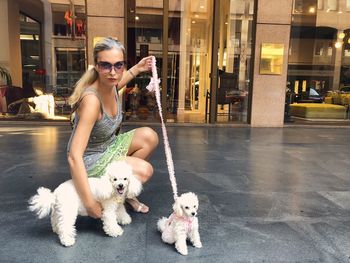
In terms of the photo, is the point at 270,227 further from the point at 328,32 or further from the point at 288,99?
the point at 328,32

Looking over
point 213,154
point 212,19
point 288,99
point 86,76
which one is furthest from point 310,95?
point 86,76

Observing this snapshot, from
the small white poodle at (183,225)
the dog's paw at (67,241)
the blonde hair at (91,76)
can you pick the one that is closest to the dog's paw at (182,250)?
the small white poodle at (183,225)

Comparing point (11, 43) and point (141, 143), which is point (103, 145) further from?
point (11, 43)

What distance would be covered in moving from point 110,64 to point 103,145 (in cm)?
67

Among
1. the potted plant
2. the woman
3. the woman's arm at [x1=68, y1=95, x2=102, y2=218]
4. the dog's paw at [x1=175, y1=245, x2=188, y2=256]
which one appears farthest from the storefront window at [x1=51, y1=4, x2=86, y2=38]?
the dog's paw at [x1=175, y1=245, x2=188, y2=256]

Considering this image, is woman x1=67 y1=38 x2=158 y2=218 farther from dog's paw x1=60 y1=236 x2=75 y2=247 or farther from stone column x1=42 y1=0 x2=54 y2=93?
stone column x1=42 y1=0 x2=54 y2=93

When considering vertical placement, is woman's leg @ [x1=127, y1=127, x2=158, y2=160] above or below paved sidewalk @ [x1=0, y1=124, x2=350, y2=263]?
above

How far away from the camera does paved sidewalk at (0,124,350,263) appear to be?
8.94 feet

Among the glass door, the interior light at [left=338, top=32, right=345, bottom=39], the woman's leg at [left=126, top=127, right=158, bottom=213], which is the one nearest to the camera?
the woman's leg at [left=126, top=127, right=158, bottom=213]

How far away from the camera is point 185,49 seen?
10305 millimetres

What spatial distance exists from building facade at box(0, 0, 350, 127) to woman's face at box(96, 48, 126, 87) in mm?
5934

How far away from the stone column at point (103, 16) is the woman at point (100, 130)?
5464mm

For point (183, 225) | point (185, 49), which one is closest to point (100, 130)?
point (183, 225)

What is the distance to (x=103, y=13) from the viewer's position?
27.6ft
